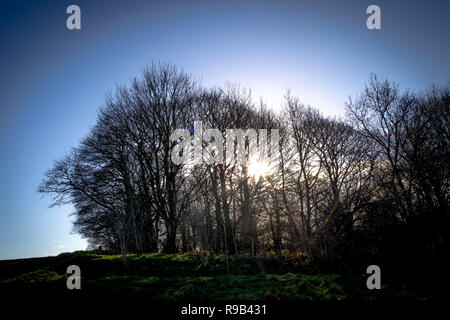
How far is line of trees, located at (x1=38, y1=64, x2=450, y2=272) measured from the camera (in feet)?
36.7

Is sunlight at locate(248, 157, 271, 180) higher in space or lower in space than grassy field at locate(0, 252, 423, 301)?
higher

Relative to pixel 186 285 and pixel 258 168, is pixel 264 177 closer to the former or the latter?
pixel 258 168

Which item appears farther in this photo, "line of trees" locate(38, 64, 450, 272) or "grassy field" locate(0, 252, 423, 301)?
"line of trees" locate(38, 64, 450, 272)

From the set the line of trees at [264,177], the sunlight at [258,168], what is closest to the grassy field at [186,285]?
the line of trees at [264,177]

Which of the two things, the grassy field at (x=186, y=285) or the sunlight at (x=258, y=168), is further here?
the sunlight at (x=258, y=168)

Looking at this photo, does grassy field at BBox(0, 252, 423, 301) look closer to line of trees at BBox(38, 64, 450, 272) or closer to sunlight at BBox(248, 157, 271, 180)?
line of trees at BBox(38, 64, 450, 272)

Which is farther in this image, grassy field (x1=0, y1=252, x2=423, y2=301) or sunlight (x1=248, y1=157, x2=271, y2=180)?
sunlight (x1=248, y1=157, x2=271, y2=180)

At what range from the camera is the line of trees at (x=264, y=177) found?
11172 mm

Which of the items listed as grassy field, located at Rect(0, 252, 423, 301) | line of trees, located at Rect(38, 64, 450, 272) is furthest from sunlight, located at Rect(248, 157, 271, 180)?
grassy field, located at Rect(0, 252, 423, 301)

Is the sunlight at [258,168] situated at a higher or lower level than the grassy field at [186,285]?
higher

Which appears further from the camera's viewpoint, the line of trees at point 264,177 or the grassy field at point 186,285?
the line of trees at point 264,177

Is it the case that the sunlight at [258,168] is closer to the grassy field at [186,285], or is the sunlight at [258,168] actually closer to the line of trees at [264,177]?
the line of trees at [264,177]

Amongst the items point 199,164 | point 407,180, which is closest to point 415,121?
point 407,180

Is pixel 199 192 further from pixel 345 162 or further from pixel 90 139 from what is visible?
pixel 345 162
